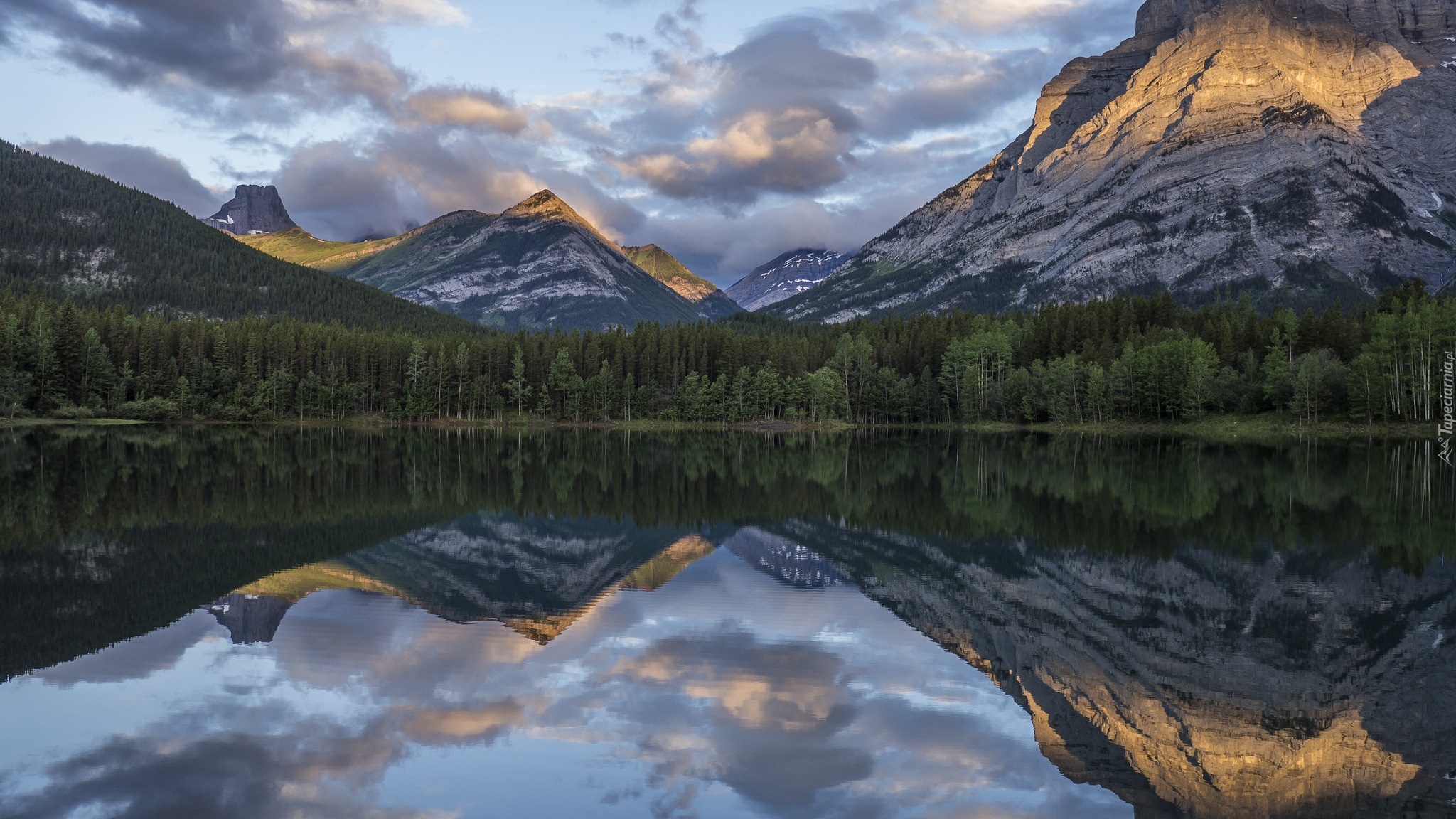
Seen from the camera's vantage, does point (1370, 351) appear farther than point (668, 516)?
Yes

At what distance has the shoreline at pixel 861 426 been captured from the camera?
115375 millimetres

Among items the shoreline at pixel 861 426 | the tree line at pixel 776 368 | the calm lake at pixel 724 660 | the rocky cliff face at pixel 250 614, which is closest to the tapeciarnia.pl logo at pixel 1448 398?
the shoreline at pixel 861 426

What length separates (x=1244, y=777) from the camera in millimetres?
12773

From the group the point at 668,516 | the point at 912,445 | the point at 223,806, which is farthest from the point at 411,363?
the point at 223,806

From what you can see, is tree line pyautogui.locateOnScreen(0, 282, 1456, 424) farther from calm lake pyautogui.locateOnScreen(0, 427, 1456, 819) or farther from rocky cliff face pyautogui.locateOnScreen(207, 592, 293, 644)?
rocky cliff face pyautogui.locateOnScreen(207, 592, 293, 644)

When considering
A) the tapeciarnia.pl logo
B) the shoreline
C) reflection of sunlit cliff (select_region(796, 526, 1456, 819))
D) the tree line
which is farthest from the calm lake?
the tree line

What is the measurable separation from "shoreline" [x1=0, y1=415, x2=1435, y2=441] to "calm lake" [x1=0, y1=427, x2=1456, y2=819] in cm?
8650

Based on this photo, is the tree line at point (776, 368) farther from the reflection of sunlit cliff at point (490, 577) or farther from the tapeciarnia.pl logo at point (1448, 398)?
the reflection of sunlit cliff at point (490, 577)

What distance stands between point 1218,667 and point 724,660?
9.79 metres

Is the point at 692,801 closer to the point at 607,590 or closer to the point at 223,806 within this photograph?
the point at 223,806

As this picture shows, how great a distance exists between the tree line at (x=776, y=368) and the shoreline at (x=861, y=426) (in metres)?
2.04

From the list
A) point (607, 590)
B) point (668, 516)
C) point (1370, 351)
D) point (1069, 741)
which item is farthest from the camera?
point (1370, 351)

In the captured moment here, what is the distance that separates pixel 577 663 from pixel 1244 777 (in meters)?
11.8

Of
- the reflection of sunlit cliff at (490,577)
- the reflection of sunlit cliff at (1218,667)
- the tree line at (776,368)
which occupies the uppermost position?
the tree line at (776,368)
